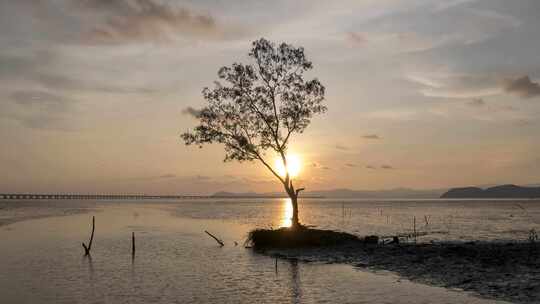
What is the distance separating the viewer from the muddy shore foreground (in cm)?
2728

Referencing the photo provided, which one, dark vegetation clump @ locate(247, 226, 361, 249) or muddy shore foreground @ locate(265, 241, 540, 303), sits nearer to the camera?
muddy shore foreground @ locate(265, 241, 540, 303)

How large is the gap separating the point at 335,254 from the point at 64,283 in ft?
74.2

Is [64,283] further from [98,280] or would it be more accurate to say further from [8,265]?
[8,265]

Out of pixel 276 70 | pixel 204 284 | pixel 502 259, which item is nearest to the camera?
pixel 204 284

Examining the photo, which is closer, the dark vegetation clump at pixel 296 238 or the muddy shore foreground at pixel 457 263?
the muddy shore foreground at pixel 457 263

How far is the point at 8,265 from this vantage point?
39.0 m

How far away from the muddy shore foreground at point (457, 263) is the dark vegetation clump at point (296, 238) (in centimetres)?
134

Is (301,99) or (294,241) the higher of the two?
(301,99)

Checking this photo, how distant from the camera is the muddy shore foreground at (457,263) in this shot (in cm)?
2728

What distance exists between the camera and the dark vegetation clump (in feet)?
160

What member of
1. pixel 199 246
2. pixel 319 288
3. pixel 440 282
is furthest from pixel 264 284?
pixel 199 246

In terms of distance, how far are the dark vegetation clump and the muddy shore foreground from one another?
1337mm

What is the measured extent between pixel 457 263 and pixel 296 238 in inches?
676

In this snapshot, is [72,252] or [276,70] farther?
[276,70]
